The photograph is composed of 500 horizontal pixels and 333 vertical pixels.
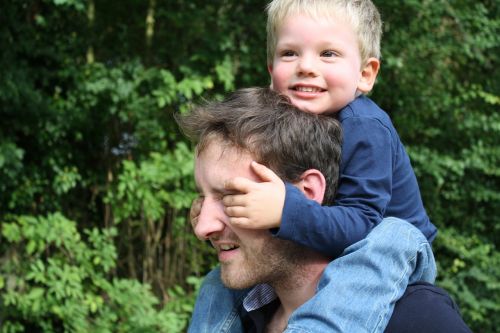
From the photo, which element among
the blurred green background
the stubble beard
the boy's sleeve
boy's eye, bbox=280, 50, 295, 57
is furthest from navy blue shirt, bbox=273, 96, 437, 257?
the blurred green background

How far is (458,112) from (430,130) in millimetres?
309

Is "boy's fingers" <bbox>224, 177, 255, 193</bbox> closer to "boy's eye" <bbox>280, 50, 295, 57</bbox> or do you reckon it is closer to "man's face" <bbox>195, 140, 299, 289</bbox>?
"man's face" <bbox>195, 140, 299, 289</bbox>

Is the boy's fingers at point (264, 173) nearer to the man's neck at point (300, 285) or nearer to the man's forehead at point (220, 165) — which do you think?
the man's forehead at point (220, 165)

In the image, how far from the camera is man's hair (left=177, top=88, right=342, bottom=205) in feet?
6.59

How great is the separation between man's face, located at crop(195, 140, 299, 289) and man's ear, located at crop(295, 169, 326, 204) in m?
0.14

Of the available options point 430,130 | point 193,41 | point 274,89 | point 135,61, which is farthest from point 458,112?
point 274,89

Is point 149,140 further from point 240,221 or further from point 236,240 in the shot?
point 240,221

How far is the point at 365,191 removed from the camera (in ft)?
6.42

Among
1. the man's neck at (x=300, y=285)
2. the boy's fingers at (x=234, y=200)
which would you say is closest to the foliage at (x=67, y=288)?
the man's neck at (x=300, y=285)

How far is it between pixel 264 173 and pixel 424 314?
52 cm

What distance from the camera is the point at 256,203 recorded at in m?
1.82

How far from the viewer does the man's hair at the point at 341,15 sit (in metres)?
2.12

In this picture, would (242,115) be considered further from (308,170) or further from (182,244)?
(182,244)

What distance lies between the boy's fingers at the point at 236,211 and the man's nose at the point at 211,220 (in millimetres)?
80
